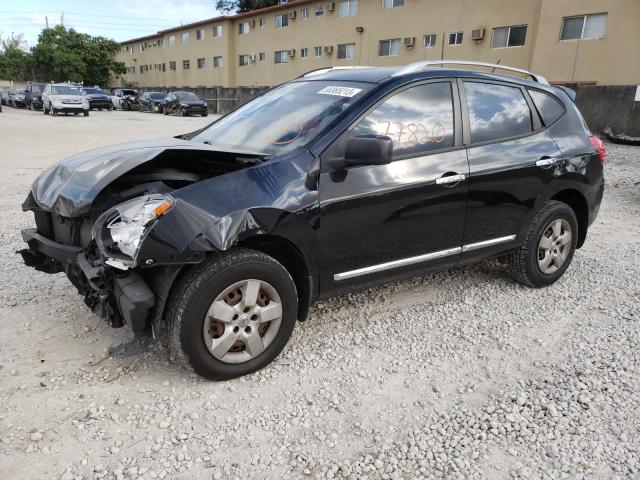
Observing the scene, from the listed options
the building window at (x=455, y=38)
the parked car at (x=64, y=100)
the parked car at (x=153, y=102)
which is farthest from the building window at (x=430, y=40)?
the parked car at (x=64, y=100)

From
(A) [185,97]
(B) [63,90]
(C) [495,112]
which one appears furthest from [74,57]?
(C) [495,112]

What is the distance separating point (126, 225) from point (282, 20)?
3565 cm

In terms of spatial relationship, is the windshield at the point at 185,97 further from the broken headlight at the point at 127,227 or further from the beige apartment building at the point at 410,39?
the broken headlight at the point at 127,227

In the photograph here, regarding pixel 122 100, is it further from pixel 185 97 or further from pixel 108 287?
pixel 108 287

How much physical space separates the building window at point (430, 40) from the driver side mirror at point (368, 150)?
81.9ft

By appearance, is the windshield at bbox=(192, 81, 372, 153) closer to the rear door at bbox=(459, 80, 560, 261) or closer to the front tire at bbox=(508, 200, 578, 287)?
the rear door at bbox=(459, 80, 560, 261)

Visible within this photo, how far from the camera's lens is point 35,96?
30953 mm

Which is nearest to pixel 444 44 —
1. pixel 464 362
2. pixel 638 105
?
pixel 638 105

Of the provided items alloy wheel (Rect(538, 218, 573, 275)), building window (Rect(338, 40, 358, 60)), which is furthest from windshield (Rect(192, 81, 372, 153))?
building window (Rect(338, 40, 358, 60))

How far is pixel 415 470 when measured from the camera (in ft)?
7.39

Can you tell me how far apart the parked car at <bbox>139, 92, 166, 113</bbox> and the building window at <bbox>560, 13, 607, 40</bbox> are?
23937mm

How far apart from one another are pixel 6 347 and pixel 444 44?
2578cm

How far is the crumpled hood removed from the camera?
8.96ft

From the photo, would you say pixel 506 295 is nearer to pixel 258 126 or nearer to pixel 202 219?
pixel 258 126
